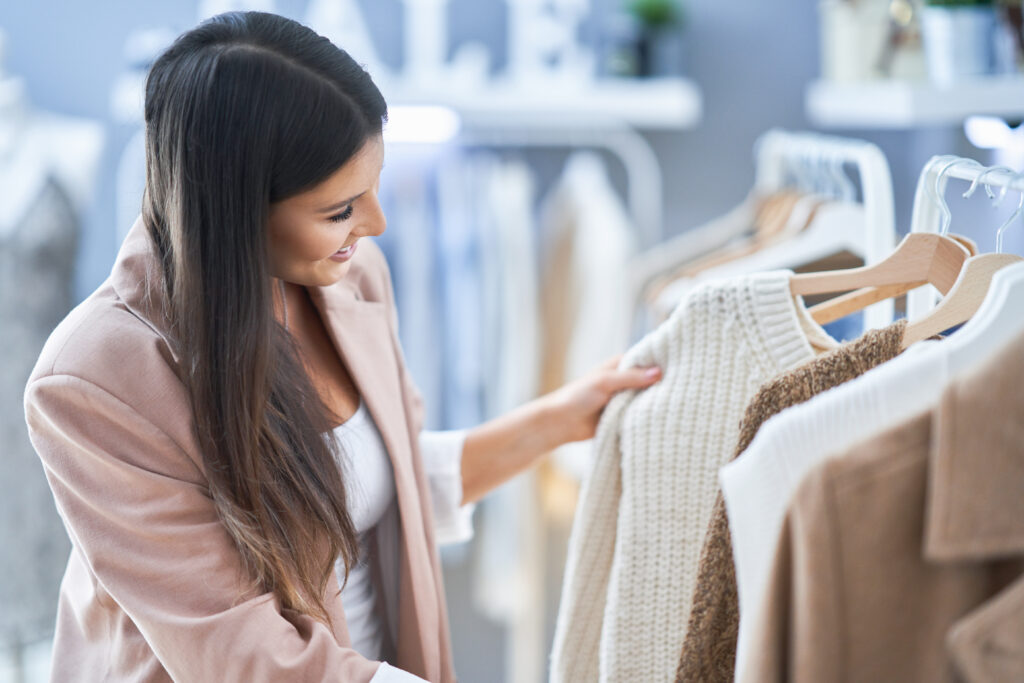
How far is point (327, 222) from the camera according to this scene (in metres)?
0.84

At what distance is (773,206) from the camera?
1.59 metres

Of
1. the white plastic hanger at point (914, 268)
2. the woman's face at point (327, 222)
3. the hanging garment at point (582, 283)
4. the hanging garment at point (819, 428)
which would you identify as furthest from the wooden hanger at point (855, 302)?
the hanging garment at point (582, 283)

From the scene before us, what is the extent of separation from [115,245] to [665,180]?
1335mm

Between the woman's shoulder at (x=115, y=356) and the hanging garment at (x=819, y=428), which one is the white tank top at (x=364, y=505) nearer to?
the woman's shoulder at (x=115, y=356)

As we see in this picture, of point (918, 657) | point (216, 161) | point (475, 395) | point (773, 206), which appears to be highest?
point (216, 161)

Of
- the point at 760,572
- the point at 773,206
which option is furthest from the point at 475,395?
the point at 760,572

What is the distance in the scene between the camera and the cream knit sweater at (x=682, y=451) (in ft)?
2.87

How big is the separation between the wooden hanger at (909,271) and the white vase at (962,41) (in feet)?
2.07

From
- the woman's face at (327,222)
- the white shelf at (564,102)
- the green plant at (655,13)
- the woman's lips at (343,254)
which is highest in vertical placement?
the green plant at (655,13)

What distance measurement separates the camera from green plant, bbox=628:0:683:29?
1.98 m

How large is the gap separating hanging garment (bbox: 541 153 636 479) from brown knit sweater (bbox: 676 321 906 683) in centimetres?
91

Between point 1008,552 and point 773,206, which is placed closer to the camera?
point 1008,552

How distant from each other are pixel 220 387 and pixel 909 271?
62 centimetres

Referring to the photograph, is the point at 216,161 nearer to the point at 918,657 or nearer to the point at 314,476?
the point at 314,476
